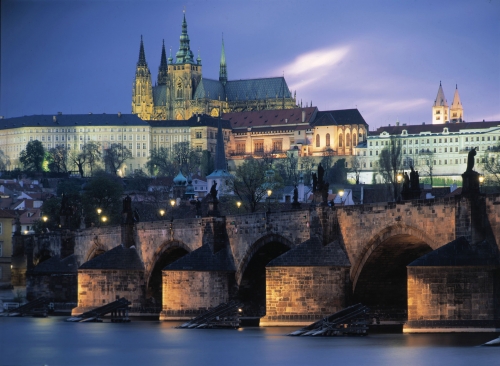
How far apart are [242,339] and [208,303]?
10618mm

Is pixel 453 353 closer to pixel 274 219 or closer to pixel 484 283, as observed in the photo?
pixel 484 283

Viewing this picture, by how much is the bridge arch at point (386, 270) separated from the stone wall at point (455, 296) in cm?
475

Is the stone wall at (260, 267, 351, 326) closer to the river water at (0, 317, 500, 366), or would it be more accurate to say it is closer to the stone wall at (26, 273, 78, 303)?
the river water at (0, 317, 500, 366)

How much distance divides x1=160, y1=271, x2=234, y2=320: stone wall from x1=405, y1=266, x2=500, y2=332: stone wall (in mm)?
16938

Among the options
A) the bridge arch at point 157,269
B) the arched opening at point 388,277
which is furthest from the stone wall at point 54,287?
the arched opening at point 388,277

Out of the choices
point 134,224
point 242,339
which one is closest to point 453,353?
point 242,339

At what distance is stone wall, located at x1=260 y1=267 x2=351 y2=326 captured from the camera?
50.1 meters

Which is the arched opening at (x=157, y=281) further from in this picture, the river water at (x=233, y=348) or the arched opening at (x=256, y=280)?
the river water at (x=233, y=348)

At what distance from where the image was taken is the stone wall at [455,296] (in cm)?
4244

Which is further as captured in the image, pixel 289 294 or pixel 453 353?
pixel 289 294

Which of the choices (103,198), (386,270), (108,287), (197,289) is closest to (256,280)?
(197,289)

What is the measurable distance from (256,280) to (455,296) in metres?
18.0

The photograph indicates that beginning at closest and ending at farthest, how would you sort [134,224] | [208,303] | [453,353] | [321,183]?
[453,353] < [321,183] < [208,303] < [134,224]

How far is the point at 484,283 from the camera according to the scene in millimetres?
42438
